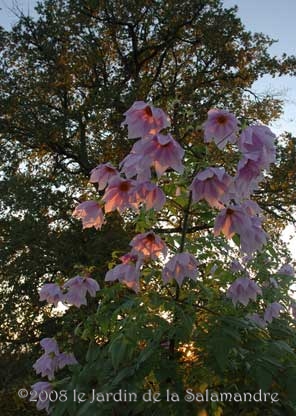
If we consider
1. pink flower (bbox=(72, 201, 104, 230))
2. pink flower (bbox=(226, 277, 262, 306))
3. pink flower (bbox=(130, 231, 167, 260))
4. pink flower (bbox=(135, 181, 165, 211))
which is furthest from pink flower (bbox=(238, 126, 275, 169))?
pink flower (bbox=(226, 277, 262, 306))

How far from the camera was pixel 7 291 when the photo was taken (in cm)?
1109

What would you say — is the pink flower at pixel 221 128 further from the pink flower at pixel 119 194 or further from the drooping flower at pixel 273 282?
the drooping flower at pixel 273 282

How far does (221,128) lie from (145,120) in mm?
304

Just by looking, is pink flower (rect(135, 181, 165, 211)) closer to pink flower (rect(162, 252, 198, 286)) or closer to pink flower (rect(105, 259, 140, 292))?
pink flower (rect(162, 252, 198, 286))

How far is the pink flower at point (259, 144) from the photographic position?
1.81m

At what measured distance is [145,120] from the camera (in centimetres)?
193

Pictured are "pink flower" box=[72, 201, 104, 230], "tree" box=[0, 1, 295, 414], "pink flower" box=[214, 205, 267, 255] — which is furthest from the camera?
"tree" box=[0, 1, 295, 414]

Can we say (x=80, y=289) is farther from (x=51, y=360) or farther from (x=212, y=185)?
(x=212, y=185)

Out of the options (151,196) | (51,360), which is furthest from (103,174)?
(51,360)

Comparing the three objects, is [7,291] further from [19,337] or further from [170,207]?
[170,207]

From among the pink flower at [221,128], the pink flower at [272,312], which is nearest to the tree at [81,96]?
the pink flower at [272,312]

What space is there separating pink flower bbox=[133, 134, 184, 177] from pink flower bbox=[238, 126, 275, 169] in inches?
9.2

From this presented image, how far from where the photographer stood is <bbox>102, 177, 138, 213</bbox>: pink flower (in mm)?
1996

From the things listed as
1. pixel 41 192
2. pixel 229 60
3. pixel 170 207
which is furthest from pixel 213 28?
pixel 170 207
